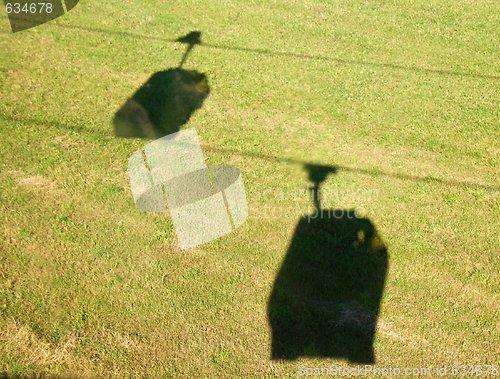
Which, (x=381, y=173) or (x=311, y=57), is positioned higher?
(x=311, y=57)

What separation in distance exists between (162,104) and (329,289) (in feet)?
16.7

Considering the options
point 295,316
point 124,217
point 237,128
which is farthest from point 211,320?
point 237,128

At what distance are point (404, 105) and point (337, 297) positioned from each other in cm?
490

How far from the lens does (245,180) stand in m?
7.31

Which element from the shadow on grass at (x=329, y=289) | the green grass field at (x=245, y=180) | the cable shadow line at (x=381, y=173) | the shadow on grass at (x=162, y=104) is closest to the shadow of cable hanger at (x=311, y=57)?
the green grass field at (x=245, y=180)

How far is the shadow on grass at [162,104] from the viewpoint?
8242 mm

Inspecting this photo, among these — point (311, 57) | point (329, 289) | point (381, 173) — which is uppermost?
point (311, 57)

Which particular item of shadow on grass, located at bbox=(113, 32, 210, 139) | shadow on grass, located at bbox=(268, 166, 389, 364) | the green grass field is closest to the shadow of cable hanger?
the green grass field

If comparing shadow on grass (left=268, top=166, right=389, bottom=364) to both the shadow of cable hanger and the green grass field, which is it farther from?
the shadow of cable hanger

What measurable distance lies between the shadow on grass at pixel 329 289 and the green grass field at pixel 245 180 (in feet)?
0.45

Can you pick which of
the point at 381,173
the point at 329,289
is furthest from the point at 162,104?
the point at 329,289

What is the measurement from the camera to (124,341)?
5402 millimetres

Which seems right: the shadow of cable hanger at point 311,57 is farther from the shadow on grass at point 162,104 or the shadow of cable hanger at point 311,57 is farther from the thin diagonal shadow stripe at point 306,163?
the thin diagonal shadow stripe at point 306,163

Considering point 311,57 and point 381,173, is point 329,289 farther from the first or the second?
point 311,57
